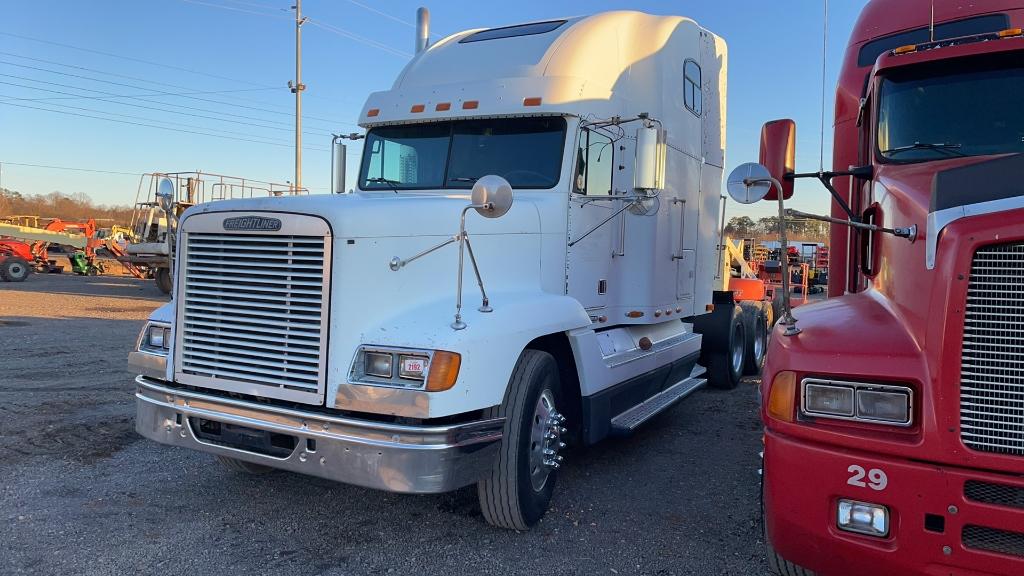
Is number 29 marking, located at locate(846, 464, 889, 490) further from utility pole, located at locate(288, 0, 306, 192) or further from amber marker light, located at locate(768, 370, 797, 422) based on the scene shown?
utility pole, located at locate(288, 0, 306, 192)

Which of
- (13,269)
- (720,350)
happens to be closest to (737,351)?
(720,350)

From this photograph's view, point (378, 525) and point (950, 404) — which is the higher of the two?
point (950, 404)

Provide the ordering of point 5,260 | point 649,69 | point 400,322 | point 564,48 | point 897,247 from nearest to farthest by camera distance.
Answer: point 897,247 → point 400,322 → point 564,48 → point 649,69 → point 5,260

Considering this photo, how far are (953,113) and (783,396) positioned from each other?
2167mm

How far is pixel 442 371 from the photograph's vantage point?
3395 mm

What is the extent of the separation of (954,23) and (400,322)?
5.05 m

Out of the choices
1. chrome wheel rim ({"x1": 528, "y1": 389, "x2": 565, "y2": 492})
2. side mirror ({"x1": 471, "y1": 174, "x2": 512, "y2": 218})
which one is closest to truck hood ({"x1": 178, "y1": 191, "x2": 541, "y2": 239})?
side mirror ({"x1": 471, "y1": 174, "x2": 512, "y2": 218})

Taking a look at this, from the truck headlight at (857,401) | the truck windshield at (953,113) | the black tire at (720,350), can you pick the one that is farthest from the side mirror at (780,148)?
the black tire at (720,350)

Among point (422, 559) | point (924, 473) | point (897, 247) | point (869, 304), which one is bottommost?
point (422, 559)

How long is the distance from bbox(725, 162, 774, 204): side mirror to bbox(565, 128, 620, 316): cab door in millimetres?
1504

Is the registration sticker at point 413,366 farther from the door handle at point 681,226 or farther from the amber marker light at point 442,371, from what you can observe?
the door handle at point 681,226

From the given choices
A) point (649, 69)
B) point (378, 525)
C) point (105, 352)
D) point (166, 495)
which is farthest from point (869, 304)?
point (105, 352)

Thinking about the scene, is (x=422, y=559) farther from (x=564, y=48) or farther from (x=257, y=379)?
(x=564, y=48)

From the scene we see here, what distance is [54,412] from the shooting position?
6.48 metres
